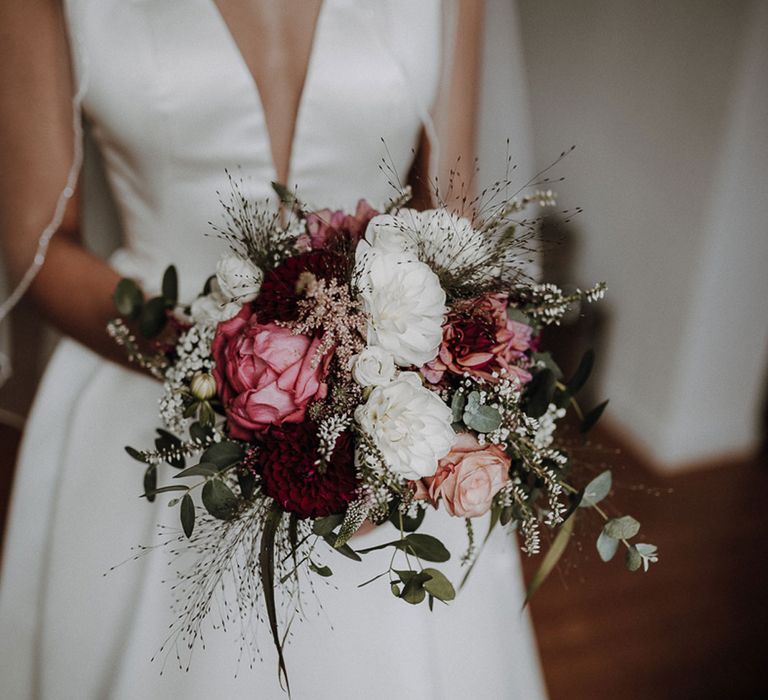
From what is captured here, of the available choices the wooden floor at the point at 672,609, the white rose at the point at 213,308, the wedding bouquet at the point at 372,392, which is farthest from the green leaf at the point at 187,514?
the wooden floor at the point at 672,609

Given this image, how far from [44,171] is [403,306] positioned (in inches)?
27.8

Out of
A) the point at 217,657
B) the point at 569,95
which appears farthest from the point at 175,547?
the point at 569,95

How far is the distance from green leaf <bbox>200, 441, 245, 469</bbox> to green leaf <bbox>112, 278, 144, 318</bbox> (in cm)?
37

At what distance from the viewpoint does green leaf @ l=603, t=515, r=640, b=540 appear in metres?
0.82

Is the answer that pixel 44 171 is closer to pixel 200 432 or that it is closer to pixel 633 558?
pixel 200 432

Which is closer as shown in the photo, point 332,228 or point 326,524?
point 326,524

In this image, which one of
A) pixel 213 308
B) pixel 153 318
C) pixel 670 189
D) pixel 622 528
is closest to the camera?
pixel 622 528

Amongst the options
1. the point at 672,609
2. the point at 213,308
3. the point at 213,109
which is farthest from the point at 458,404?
the point at 672,609

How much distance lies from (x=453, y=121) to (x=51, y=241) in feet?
2.26

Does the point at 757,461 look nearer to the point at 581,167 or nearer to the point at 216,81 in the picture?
the point at 581,167

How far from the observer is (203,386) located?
33.6 inches

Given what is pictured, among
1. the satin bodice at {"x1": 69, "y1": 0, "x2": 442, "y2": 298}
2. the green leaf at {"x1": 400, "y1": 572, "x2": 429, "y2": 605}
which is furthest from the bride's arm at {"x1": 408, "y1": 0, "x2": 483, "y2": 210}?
the green leaf at {"x1": 400, "y1": 572, "x2": 429, "y2": 605}

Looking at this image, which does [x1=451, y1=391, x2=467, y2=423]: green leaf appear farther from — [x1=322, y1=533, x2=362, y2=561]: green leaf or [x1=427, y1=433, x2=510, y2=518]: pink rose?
[x1=322, y1=533, x2=362, y2=561]: green leaf

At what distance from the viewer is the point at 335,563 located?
106 centimetres
